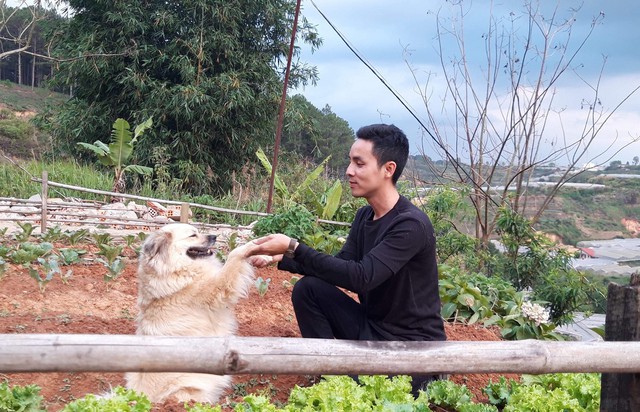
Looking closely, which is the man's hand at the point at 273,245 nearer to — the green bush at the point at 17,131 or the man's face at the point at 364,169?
the man's face at the point at 364,169

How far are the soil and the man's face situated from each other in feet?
4.18

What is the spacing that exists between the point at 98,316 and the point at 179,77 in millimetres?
14980

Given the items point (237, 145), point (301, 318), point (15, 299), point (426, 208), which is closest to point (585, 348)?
point (301, 318)

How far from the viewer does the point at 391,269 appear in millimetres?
3658

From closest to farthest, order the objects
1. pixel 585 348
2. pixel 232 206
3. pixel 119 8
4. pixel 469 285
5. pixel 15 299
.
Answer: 1. pixel 585 348
2. pixel 15 299
3. pixel 469 285
4. pixel 232 206
5. pixel 119 8

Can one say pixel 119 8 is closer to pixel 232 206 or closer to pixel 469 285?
pixel 232 206

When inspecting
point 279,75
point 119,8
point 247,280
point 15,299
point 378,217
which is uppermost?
point 119,8

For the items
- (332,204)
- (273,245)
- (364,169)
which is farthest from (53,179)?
(364,169)

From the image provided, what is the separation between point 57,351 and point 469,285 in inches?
194

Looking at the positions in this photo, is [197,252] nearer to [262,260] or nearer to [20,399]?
[262,260]

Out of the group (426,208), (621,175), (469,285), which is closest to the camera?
(469,285)

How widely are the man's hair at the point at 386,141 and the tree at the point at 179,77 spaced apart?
14439 millimetres

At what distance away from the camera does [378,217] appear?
4.05 meters

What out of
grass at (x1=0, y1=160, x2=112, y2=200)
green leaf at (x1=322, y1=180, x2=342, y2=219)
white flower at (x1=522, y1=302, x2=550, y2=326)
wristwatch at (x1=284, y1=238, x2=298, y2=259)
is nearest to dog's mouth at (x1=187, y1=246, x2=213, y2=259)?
wristwatch at (x1=284, y1=238, x2=298, y2=259)
